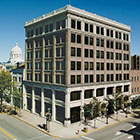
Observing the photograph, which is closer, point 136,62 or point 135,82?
point 135,82

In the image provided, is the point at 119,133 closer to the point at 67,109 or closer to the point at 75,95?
the point at 67,109

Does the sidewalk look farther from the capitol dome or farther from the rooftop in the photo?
the capitol dome

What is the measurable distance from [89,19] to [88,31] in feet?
10.2

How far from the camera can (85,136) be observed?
1244 inches

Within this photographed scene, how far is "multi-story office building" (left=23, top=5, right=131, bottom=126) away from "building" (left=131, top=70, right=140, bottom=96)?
622cm

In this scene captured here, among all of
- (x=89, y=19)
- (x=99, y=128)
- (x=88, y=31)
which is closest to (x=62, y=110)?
(x=99, y=128)

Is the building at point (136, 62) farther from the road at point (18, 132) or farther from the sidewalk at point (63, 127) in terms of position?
the road at point (18, 132)

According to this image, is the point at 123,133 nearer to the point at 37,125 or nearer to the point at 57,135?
the point at 57,135

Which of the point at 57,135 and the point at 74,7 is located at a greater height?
the point at 74,7

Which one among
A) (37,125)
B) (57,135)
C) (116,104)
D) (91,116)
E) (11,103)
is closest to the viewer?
(57,135)

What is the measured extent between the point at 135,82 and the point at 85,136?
3640 cm

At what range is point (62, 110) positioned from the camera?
3875 cm

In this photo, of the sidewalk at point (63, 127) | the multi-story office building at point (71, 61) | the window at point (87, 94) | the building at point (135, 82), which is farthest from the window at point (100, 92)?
the building at point (135, 82)

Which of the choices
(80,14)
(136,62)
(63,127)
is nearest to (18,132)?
(63,127)
